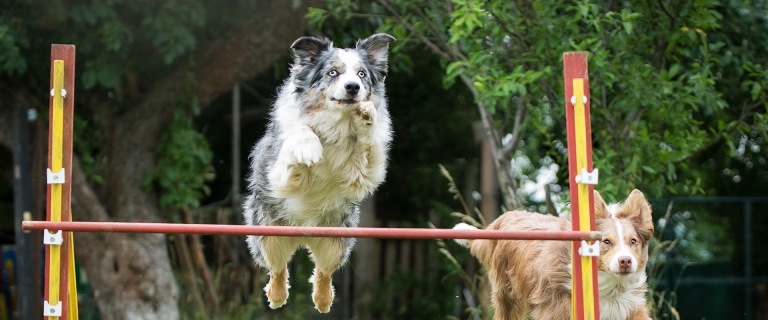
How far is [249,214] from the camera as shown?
462 centimetres

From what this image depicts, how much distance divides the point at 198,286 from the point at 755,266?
574 centimetres

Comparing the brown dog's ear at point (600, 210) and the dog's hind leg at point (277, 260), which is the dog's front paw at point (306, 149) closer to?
the dog's hind leg at point (277, 260)

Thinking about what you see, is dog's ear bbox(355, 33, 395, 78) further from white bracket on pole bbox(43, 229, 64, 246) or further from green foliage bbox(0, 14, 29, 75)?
green foliage bbox(0, 14, 29, 75)

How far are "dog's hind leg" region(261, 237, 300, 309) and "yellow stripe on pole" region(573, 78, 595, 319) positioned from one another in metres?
1.51

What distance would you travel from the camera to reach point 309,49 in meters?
3.96

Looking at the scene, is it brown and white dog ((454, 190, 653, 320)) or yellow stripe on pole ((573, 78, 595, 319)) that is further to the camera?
brown and white dog ((454, 190, 653, 320))

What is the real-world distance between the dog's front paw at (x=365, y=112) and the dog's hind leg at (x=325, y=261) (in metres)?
0.91

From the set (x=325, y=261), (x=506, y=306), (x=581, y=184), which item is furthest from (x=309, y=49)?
(x=506, y=306)

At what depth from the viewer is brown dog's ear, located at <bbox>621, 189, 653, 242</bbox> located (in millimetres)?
4285

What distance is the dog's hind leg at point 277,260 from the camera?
443 cm

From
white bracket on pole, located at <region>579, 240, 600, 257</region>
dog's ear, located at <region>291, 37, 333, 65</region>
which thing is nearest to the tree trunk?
dog's ear, located at <region>291, 37, 333, 65</region>

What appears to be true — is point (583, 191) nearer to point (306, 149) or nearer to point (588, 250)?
point (588, 250)

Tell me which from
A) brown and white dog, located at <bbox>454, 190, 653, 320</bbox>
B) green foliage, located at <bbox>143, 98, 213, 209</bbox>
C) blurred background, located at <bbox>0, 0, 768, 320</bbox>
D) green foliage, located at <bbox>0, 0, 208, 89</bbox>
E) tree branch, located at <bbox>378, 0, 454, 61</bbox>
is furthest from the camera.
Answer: green foliage, located at <bbox>143, 98, 213, 209</bbox>

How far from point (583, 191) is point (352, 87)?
1106mm
